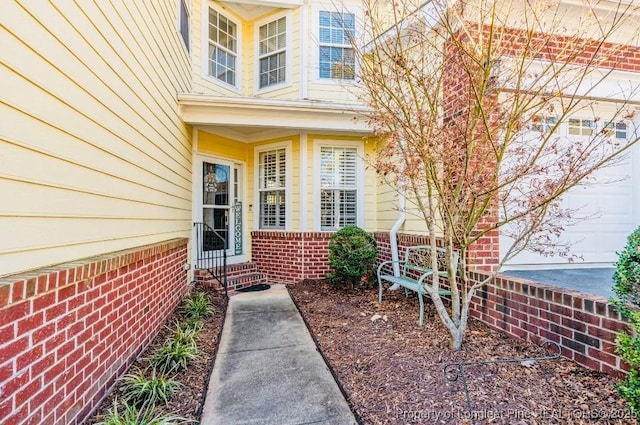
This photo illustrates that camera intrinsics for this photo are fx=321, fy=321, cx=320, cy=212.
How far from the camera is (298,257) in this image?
247 inches

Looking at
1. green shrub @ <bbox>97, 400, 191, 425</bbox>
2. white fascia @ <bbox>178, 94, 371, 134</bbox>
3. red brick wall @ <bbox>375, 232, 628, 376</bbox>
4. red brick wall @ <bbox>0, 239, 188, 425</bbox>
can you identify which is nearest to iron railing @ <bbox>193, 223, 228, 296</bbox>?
white fascia @ <bbox>178, 94, 371, 134</bbox>

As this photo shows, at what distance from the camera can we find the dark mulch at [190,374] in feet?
7.38

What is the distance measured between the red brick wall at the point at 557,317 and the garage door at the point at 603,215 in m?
1.61

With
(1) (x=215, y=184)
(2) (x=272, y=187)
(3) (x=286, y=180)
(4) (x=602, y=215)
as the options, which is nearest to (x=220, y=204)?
(1) (x=215, y=184)

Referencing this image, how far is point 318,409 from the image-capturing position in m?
2.28

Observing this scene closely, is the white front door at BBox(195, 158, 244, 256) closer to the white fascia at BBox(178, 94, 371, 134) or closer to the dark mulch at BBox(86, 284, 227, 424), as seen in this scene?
the white fascia at BBox(178, 94, 371, 134)

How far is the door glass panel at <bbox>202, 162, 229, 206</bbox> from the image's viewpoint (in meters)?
6.25

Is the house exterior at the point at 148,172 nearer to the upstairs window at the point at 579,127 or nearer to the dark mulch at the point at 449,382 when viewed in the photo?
the upstairs window at the point at 579,127

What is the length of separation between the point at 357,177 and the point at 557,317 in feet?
14.3

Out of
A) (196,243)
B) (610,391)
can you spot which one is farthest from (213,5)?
(610,391)

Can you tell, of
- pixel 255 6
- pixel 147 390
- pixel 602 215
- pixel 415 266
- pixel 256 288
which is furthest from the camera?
pixel 255 6

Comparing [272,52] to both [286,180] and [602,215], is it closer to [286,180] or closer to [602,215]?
[286,180]

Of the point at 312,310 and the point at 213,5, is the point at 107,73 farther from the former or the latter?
the point at 213,5

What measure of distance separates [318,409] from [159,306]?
2.37 m
